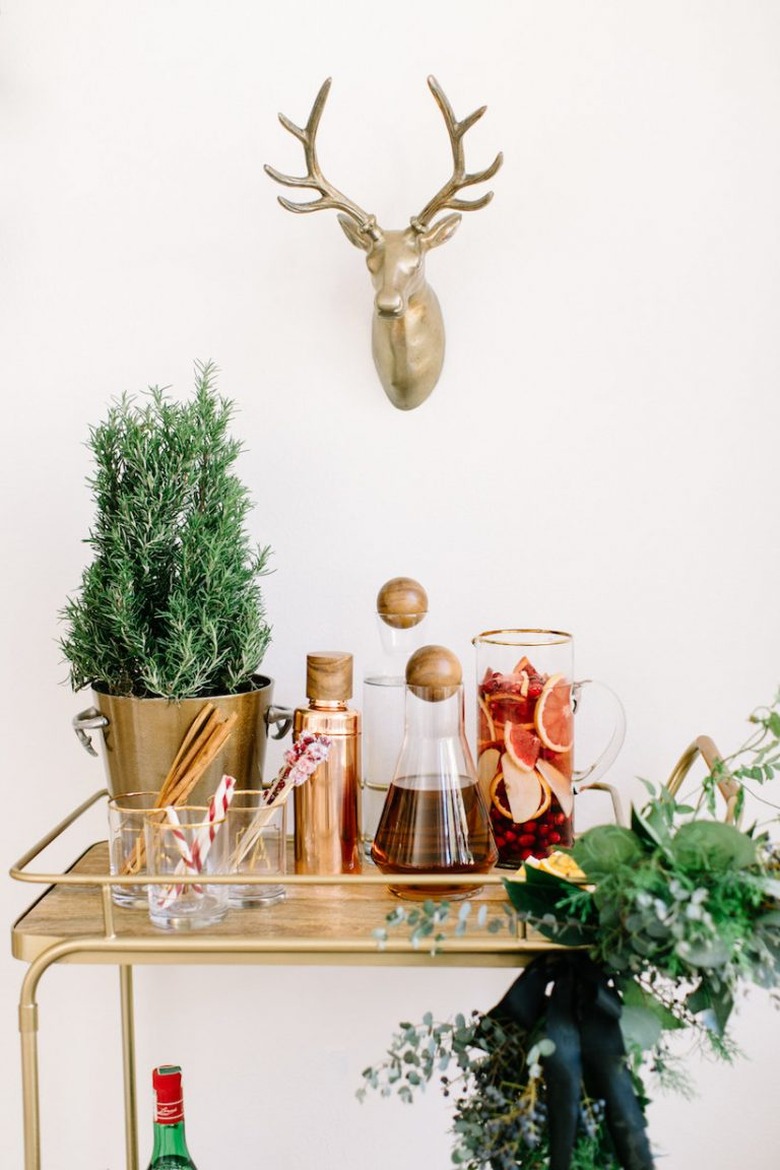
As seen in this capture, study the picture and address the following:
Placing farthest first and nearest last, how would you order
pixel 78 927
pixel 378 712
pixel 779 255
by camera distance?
1. pixel 779 255
2. pixel 378 712
3. pixel 78 927

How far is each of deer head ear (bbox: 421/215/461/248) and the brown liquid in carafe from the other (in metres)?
0.47

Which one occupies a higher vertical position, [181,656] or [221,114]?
[221,114]

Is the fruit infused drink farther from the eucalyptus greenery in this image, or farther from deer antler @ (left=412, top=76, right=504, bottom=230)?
deer antler @ (left=412, top=76, right=504, bottom=230)

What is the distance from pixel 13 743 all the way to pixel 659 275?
0.78 m

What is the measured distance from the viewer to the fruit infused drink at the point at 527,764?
884mm

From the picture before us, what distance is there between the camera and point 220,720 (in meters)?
0.88

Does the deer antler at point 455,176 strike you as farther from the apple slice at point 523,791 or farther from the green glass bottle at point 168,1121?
the green glass bottle at point 168,1121

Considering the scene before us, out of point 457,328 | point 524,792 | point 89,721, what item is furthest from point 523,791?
point 457,328

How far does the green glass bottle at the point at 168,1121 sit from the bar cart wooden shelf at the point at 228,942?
11 cm

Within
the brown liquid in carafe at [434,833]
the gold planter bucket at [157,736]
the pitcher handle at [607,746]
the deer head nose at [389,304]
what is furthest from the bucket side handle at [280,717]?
the deer head nose at [389,304]

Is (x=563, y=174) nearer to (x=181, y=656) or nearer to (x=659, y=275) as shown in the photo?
(x=659, y=275)

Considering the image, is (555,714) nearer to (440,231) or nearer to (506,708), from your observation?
(506,708)

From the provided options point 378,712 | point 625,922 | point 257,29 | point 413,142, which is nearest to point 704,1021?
point 625,922

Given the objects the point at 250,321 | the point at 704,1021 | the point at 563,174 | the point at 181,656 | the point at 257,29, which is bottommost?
the point at 704,1021
